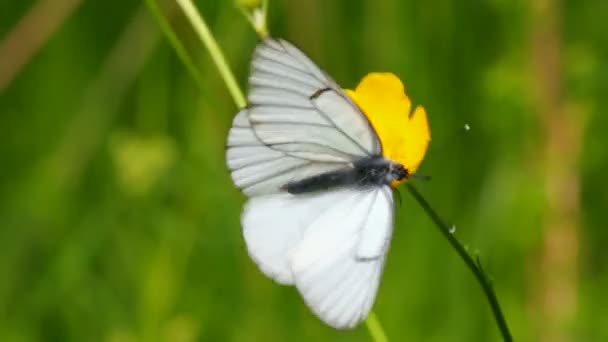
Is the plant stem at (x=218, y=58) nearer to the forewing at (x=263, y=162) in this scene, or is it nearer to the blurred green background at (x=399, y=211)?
the forewing at (x=263, y=162)

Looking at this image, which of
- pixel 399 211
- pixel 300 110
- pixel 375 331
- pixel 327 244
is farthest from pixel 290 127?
pixel 399 211

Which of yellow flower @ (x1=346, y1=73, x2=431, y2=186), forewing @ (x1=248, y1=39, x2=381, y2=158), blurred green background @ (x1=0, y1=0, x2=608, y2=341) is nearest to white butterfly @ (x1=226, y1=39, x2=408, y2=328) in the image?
forewing @ (x1=248, y1=39, x2=381, y2=158)

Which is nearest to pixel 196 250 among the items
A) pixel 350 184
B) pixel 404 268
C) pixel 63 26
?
pixel 404 268

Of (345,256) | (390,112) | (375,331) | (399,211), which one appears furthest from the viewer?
(399,211)

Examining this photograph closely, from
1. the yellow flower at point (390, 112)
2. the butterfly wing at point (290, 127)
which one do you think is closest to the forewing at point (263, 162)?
the butterfly wing at point (290, 127)

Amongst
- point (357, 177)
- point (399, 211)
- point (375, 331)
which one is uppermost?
point (357, 177)

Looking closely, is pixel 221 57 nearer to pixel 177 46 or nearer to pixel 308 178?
pixel 177 46
